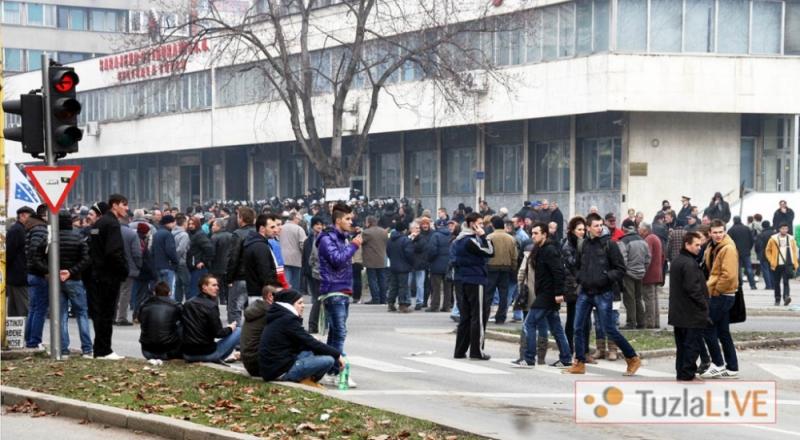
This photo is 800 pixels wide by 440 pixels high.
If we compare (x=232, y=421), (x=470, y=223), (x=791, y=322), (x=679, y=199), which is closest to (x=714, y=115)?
(x=679, y=199)

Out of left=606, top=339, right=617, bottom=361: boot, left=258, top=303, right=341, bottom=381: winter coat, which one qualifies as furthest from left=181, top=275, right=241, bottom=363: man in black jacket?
left=606, top=339, right=617, bottom=361: boot

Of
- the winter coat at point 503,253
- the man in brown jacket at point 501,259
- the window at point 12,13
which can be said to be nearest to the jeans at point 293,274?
the man in brown jacket at point 501,259

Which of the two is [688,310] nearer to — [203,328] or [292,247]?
[203,328]

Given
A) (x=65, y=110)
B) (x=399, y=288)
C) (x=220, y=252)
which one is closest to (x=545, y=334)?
(x=65, y=110)

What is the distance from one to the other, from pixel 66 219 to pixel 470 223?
A: 5109 millimetres

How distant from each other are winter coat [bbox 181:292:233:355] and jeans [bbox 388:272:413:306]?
37.2ft

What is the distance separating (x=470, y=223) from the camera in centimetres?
1923

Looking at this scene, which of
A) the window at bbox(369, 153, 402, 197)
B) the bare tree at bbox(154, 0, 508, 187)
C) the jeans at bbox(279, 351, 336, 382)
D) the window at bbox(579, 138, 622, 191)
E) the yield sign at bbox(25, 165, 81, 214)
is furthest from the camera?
the window at bbox(369, 153, 402, 197)

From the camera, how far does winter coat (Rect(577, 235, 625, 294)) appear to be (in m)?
17.6

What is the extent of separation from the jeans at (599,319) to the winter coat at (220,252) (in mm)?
9132

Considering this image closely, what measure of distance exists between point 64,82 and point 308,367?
4200mm

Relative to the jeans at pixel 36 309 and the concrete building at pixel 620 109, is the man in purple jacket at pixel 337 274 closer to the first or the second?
the jeans at pixel 36 309

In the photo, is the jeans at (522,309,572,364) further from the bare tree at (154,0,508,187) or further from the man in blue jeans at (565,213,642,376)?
the bare tree at (154,0,508,187)

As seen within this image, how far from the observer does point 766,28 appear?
47.6m
